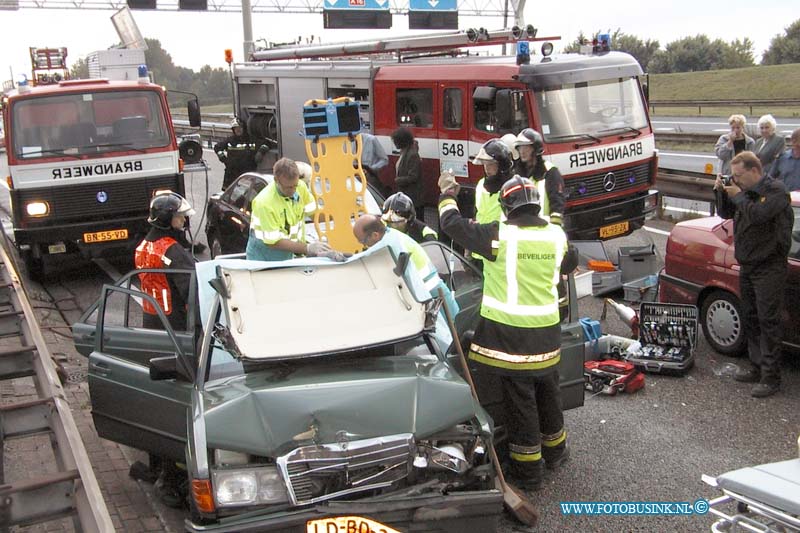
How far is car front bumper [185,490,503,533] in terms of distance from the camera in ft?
12.5

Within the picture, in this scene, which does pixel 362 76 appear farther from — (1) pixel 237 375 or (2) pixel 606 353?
(1) pixel 237 375

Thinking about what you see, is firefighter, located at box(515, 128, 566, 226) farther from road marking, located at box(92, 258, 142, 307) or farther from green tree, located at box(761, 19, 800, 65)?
green tree, located at box(761, 19, 800, 65)

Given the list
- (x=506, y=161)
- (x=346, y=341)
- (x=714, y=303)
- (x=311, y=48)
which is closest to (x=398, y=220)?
(x=506, y=161)

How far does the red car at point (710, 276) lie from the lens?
7.46 meters

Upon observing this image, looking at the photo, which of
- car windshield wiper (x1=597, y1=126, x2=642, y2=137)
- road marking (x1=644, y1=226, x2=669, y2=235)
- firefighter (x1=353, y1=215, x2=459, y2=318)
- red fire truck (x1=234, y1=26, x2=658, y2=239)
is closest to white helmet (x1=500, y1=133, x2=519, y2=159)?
red fire truck (x1=234, y1=26, x2=658, y2=239)

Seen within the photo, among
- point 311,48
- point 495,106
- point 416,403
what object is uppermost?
point 311,48

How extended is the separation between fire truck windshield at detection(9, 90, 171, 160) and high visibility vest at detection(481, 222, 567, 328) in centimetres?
720

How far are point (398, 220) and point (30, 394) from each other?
3.63m

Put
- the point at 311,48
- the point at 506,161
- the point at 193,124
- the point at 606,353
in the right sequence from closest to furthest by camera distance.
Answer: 1. the point at 506,161
2. the point at 606,353
3. the point at 193,124
4. the point at 311,48

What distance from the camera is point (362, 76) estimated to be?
43.9 feet

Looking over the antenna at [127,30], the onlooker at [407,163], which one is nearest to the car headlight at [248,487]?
the onlooker at [407,163]

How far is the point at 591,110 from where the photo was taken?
1109cm

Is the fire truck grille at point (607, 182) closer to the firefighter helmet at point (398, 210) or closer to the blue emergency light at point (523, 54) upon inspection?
the blue emergency light at point (523, 54)

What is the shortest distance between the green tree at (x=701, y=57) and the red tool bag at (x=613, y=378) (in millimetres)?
51655
